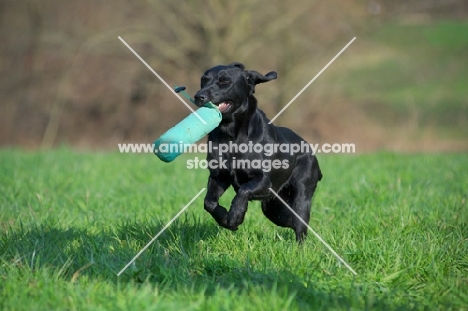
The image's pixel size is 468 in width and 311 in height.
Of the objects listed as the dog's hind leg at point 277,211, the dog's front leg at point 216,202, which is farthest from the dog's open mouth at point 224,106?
the dog's hind leg at point 277,211

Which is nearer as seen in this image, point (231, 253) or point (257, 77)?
point (231, 253)

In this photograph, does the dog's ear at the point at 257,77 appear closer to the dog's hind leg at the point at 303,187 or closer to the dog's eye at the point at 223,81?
the dog's eye at the point at 223,81

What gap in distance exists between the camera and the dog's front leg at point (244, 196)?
464cm

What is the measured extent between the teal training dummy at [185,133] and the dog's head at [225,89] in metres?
0.09

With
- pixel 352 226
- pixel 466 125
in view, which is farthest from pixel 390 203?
pixel 466 125

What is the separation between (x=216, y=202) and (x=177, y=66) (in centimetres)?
1360

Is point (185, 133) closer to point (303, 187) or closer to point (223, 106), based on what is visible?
point (223, 106)

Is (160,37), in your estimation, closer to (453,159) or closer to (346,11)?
(346,11)

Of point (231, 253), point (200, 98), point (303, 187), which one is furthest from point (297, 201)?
point (200, 98)

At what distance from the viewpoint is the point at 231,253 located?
4469mm

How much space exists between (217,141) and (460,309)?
2267mm

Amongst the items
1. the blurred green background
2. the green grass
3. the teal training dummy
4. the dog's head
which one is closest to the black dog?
the dog's head

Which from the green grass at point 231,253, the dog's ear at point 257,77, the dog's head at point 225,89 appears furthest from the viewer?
the dog's ear at point 257,77

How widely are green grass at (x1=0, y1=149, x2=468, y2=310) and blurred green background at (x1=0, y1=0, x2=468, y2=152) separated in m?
10.2
